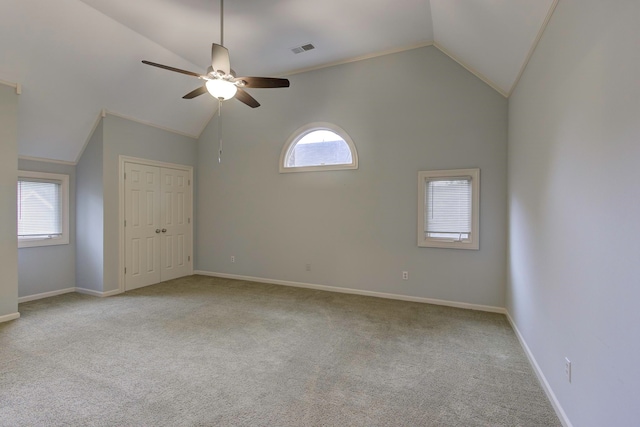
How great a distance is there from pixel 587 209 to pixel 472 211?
247 cm

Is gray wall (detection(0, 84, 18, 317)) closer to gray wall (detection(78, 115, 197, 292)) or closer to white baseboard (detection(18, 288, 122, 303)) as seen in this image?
white baseboard (detection(18, 288, 122, 303))

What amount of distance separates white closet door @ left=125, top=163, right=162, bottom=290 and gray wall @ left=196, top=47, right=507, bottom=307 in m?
1.01

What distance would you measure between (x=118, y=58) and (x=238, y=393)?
14.3 ft

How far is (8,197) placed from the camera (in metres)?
3.65

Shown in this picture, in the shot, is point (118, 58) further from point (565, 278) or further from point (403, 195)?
point (565, 278)

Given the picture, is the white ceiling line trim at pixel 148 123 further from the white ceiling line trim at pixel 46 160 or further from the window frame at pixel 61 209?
the window frame at pixel 61 209

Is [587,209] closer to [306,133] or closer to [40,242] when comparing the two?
[306,133]

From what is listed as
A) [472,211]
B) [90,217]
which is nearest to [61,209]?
[90,217]

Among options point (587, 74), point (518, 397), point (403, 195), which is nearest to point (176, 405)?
point (518, 397)

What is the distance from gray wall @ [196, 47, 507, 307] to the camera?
13.4 feet

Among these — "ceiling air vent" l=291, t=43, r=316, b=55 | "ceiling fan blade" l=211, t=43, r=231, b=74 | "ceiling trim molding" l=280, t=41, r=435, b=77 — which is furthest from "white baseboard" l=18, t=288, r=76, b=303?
"ceiling air vent" l=291, t=43, r=316, b=55

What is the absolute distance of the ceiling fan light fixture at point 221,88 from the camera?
286cm

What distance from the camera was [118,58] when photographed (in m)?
4.11

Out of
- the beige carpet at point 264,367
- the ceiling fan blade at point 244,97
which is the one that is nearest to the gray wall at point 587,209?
the beige carpet at point 264,367
